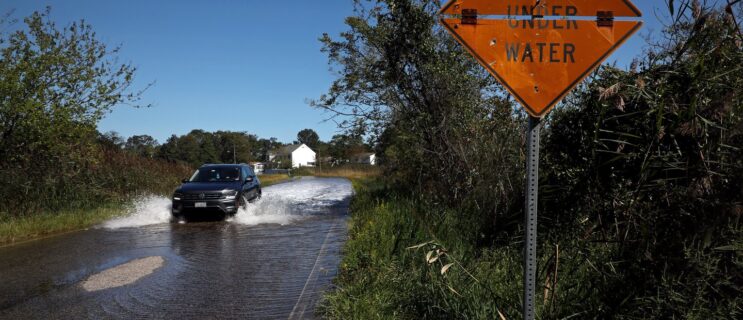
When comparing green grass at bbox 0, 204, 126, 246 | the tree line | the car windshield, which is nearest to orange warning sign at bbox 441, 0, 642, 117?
green grass at bbox 0, 204, 126, 246

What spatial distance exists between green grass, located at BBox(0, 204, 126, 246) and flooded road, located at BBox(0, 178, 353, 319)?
0.57 m

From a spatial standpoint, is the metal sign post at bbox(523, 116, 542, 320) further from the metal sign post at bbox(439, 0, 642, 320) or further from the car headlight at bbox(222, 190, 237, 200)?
the car headlight at bbox(222, 190, 237, 200)

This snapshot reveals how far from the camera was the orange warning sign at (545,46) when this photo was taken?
324 cm

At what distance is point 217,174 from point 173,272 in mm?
8078

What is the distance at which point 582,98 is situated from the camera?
526 centimetres

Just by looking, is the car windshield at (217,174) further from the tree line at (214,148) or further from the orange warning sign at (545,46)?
the tree line at (214,148)

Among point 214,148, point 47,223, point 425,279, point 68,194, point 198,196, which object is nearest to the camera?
point 425,279

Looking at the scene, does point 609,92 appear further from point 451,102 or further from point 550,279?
point 451,102

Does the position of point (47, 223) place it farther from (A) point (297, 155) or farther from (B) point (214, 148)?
(A) point (297, 155)

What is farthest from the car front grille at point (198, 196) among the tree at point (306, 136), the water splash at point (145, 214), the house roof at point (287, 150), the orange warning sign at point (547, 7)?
the tree at point (306, 136)

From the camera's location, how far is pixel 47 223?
11.6 m

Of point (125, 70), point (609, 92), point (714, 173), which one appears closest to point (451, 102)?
point (609, 92)

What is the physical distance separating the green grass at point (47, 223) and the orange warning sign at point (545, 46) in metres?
10.5

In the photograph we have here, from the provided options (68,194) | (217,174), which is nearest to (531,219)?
(217,174)
